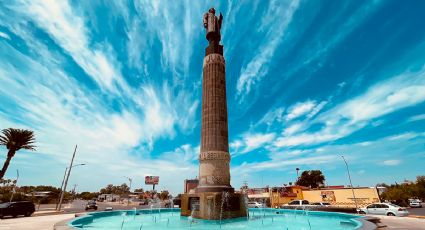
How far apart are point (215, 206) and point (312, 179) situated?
7896 cm

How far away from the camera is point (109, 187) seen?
17425 cm

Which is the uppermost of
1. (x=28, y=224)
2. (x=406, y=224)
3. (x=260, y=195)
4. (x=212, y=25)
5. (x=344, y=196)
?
(x=212, y=25)

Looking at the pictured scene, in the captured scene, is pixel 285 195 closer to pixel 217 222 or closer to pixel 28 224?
pixel 217 222

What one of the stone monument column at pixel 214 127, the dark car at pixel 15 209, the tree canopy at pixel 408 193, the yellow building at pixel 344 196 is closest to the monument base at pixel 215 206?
the stone monument column at pixel 214 127

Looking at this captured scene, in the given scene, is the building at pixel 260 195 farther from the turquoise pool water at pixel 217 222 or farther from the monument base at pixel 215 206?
the monument base at pixel 215 206

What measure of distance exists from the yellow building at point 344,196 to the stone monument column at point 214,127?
31931 millimetres

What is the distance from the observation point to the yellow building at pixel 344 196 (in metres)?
38.2

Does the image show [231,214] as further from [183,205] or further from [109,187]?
[109,187]

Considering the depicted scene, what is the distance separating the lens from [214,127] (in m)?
20.5

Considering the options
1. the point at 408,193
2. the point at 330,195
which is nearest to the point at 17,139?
the point at 330,195

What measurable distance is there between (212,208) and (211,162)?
3.97m

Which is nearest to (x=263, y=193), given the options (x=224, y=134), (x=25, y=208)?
(x=224, y=134)

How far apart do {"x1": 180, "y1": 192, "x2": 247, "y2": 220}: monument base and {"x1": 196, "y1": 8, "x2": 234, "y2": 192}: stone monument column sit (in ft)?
3.46

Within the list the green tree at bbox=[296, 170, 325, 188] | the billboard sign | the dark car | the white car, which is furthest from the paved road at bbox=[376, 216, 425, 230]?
the billboard sign
